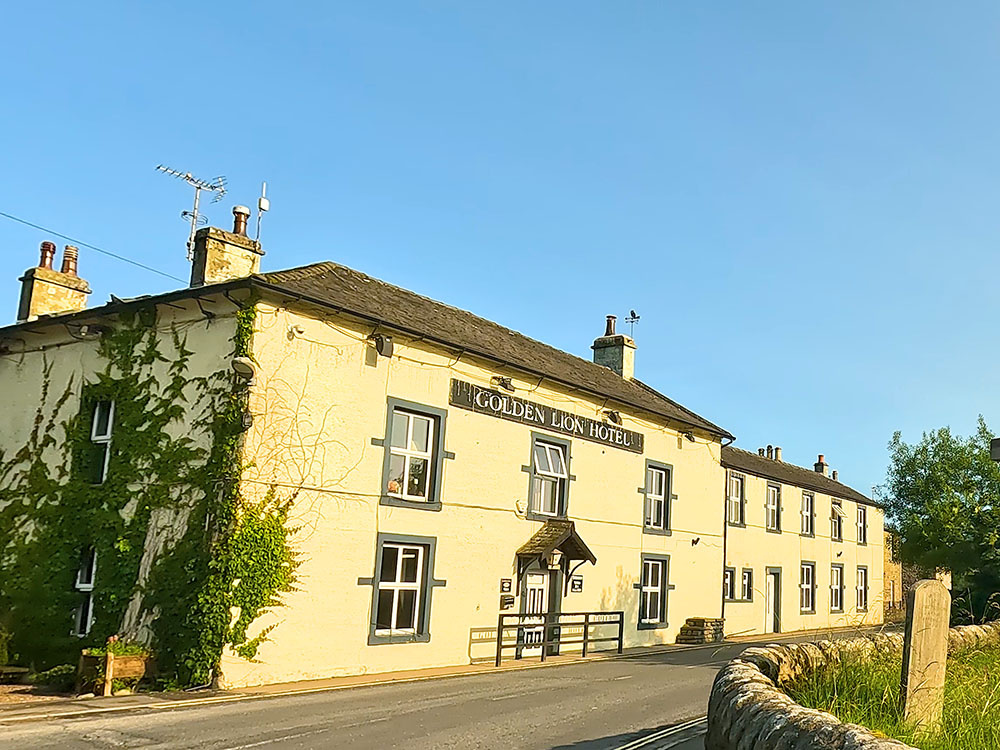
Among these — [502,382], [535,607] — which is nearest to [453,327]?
[502,382]

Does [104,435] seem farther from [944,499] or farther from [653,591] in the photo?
[944,499]

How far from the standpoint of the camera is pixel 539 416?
20.9 meters

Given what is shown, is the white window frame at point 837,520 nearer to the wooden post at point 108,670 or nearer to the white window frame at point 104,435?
the white window frame at point 104,435

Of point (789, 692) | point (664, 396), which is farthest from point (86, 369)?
point (664, 396)

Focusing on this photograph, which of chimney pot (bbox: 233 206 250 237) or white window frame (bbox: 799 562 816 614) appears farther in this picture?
white window frame (bbox: 799 562 816 614)

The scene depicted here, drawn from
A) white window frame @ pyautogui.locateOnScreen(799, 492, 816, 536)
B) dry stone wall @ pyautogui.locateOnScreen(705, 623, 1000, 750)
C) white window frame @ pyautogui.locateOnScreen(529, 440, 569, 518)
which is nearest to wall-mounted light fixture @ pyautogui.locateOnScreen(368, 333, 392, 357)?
white window frame @ pyautogui.locateOnScreen(529, 440, 569, 518)

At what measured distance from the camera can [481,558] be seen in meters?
18.8

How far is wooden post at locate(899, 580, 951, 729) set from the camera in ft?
23.9

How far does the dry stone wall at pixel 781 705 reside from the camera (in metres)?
5.39

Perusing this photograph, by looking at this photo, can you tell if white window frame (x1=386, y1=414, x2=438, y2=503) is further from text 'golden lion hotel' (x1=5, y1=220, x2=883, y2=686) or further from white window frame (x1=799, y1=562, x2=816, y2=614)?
white window frame (x1=799, y1=562, x2=816, y2=614)

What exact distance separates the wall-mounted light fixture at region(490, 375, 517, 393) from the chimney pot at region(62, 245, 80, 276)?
9.63 meters

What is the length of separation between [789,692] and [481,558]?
10314 mm

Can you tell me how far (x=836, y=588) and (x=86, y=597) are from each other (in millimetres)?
30628

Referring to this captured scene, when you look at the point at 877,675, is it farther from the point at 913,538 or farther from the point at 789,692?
the point at 913,538
